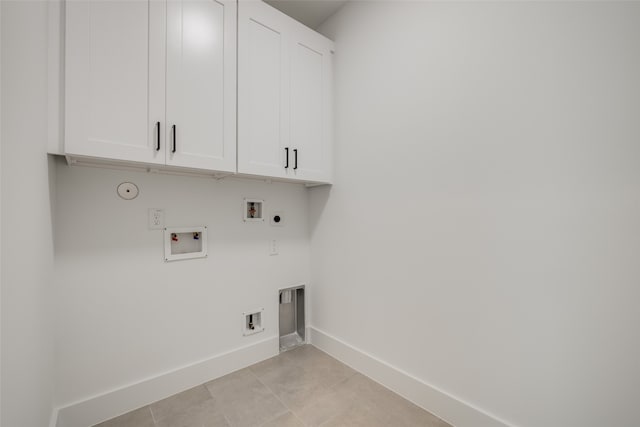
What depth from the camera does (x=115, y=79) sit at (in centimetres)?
129

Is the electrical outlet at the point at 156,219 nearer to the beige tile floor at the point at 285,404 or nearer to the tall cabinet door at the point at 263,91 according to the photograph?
the tall cabinet door at the point at 263,91

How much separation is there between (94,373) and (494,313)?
216 cm

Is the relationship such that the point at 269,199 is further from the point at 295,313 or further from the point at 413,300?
the point at 413,300

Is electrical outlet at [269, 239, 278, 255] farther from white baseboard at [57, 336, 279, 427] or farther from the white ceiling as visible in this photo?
the white ceiling

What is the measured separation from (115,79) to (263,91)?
2.65 feet

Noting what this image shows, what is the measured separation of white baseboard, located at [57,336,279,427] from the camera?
1.43m

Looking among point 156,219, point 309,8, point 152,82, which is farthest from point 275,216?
point 309,8

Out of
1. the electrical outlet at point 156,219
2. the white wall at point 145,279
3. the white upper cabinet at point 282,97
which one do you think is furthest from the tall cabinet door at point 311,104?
the electrical outlet at point 156,219

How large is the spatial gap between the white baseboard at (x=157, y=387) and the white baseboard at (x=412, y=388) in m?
0.56

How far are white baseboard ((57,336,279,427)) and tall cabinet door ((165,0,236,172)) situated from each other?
1.33 meters

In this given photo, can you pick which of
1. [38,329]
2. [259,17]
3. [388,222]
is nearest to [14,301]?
[38,329]

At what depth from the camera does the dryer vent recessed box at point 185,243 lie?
1.72 m

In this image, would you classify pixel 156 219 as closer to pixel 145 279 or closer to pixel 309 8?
pixel 145 279

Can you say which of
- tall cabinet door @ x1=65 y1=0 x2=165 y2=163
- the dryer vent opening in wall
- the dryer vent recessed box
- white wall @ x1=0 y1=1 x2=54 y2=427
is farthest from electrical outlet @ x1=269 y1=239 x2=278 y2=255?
white wall @ x1=0 y1=1 x2=54 y2=427
